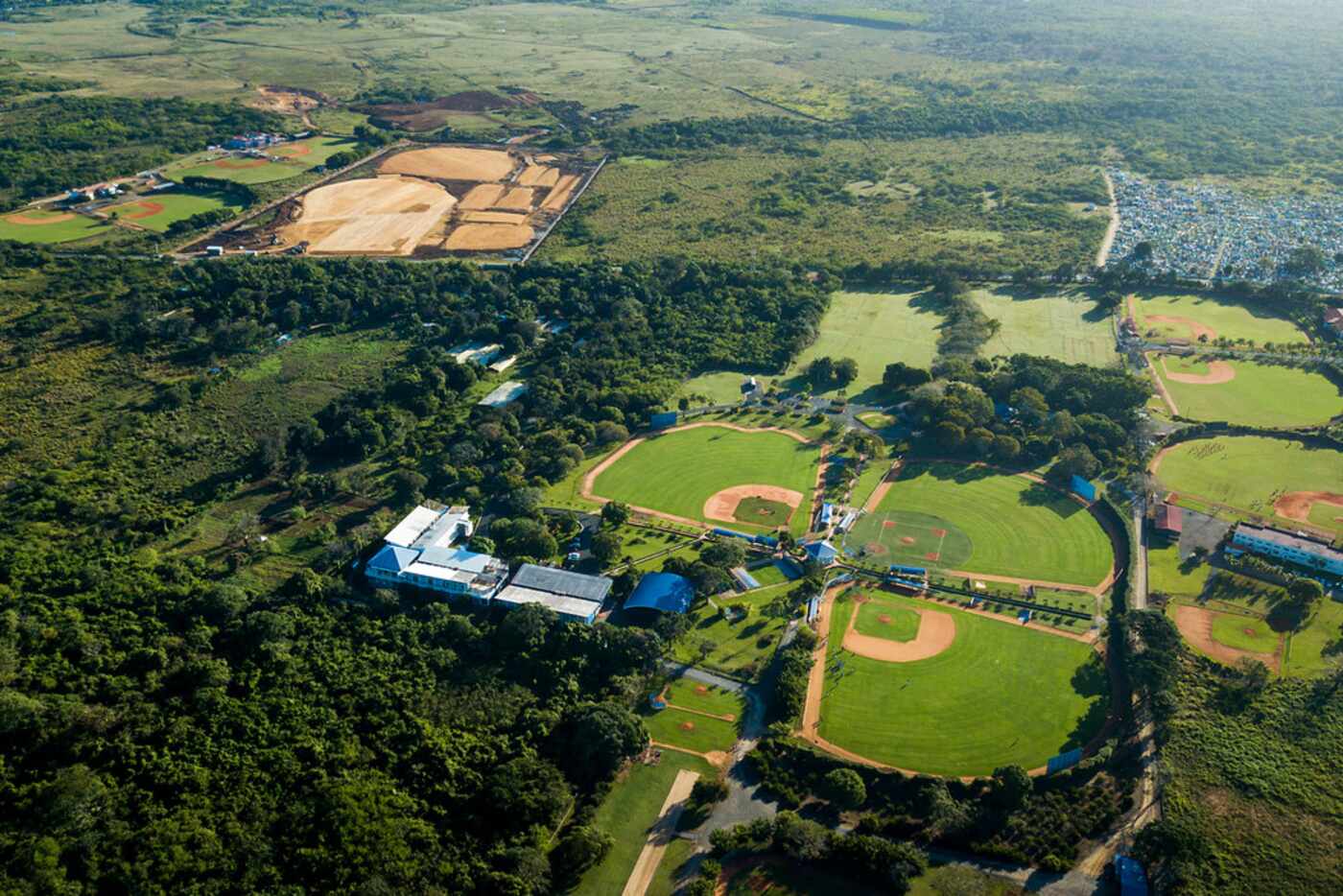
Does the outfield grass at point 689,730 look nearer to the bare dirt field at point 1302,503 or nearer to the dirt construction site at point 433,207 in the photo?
the bare dirt field at point 1302,503

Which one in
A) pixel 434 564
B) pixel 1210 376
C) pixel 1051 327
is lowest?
pixel 434 564

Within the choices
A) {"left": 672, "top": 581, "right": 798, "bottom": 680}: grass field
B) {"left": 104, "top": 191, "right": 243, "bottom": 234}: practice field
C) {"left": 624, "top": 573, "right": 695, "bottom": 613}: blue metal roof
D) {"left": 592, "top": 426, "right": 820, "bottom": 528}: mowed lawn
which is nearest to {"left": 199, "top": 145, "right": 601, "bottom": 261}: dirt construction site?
{"left": 104, "top": 191, "right": 243, "bottom": 234}: practice field

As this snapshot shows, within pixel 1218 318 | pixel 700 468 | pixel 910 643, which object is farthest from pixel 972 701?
pixel 1218 318

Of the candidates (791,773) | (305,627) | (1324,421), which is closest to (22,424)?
(305,627)

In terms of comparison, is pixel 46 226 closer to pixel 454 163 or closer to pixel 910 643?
pixel 454 163

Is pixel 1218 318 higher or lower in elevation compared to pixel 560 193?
higher

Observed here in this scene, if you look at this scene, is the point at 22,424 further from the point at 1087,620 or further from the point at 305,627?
the point at 1087,620

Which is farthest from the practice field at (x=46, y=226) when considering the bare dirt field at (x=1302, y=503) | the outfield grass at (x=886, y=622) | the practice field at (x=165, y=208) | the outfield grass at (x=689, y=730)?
the bare dirt field at (x=1302, y=503)
